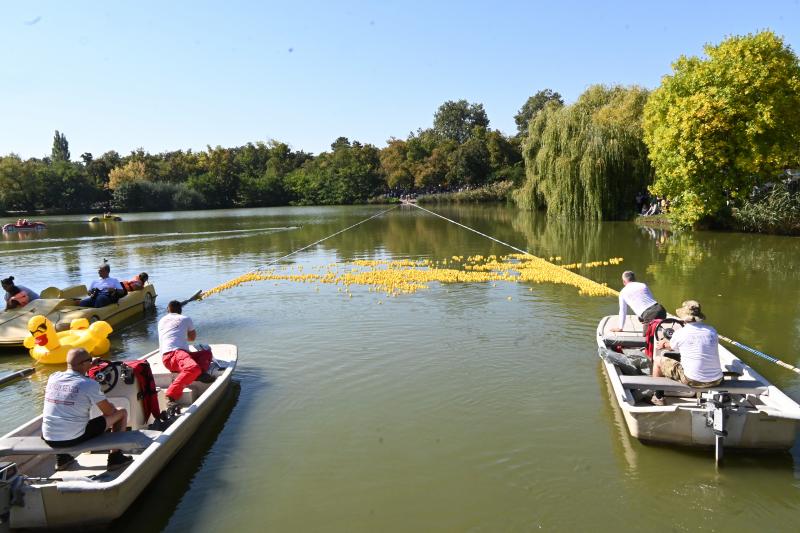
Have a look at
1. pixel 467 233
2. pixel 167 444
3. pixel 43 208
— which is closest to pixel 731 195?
pixel 467 233

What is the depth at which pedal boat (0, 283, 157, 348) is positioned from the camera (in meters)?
12.2

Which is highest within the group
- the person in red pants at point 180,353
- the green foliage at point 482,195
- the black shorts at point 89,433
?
the green foliage at point 482,195

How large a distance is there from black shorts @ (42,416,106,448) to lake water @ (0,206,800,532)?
0.94m

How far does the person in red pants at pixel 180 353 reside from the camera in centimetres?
816

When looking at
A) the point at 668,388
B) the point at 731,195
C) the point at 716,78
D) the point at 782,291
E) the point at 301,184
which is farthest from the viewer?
the point at 301,184

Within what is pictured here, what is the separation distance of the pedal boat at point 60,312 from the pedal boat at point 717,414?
11.8m

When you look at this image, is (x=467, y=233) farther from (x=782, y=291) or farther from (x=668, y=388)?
(x=668, y=388)

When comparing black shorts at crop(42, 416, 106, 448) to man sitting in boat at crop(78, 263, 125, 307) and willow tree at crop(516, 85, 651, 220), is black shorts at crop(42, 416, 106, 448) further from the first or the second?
willow tree at crop(516, 85, 651, 220)

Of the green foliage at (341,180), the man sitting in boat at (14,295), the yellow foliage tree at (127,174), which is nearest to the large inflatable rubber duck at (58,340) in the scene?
the man sitting in boat at (14,295)

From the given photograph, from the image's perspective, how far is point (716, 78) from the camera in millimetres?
29250

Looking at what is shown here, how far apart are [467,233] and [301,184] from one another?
78673mm

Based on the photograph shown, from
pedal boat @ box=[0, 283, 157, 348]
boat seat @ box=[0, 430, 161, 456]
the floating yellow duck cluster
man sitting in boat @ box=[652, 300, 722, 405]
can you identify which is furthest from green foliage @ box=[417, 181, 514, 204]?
boat seat @ box=[0, 430, 161, 456]

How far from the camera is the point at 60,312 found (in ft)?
41.9

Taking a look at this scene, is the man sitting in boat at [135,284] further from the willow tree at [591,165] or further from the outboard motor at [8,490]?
the willow tree at [591,165]
